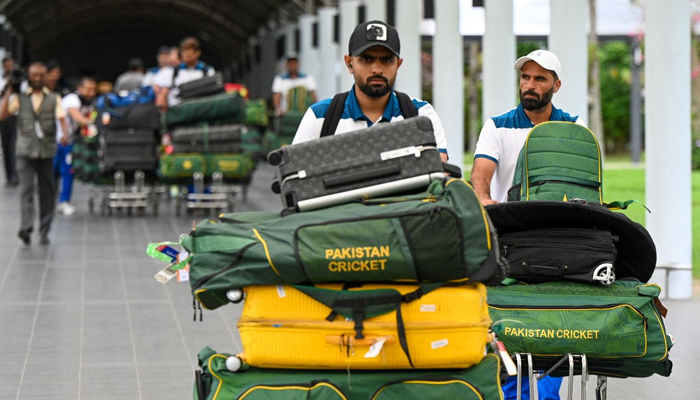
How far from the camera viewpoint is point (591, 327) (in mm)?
4605

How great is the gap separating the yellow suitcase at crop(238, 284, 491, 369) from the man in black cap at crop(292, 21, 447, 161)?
1061 millimetres

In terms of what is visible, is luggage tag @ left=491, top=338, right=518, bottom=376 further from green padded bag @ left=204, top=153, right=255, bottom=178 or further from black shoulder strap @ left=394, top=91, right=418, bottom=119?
green padded bag @ left=204, top=153, right=255, bottom=178

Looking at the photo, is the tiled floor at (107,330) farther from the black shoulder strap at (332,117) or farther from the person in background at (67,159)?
the person in background at (67,159)

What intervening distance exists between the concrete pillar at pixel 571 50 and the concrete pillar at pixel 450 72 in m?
3.62

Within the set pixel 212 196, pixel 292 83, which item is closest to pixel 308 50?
pixel 292 83

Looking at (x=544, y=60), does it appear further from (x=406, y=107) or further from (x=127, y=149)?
(x=127, y=149)

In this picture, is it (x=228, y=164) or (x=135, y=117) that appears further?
(x=135, y=117)

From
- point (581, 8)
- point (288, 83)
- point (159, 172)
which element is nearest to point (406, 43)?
point (159, 172)

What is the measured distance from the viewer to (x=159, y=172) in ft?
54.8

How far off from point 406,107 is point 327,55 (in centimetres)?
1829

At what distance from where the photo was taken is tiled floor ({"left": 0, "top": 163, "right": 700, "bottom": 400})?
6.78 meters

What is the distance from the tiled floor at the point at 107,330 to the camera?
678 cm

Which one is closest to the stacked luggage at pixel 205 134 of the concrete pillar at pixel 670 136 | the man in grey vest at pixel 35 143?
the man in grey vest at pixel 35 143

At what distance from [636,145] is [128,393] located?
104 feet
